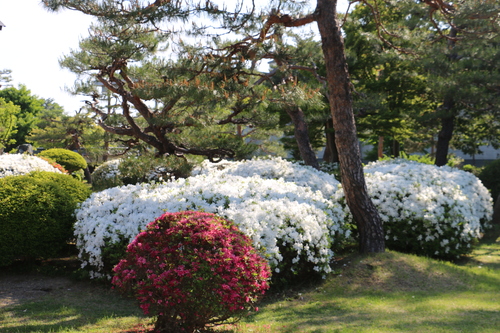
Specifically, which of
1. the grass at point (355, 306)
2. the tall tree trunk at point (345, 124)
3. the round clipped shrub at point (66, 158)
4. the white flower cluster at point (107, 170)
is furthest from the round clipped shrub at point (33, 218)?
the round clipped shrub at point (66, 158)

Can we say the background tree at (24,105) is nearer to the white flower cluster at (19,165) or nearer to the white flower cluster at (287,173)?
the white flower cluster at (19,165)

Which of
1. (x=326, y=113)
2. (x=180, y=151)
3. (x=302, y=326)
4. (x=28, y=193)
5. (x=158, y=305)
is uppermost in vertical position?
(x=326, y=113)

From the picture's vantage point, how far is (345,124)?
24.3ft

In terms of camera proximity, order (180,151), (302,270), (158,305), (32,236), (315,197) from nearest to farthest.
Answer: (158,305), (302,270), (32,236), (315,197), (180,151)

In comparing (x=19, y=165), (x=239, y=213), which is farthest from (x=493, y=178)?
(x=19, y=165)

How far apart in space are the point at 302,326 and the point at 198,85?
17.6 ft

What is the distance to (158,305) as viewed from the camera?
13.7 ft

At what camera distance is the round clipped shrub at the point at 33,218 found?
274 inches

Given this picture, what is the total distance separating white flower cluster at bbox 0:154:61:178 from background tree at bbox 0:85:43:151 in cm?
2945

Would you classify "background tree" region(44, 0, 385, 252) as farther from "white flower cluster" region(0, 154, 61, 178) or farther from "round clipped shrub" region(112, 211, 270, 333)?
"round clipped shrub" region(112, 211, 270, 333)

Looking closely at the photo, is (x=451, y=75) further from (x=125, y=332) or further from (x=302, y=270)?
(x=125, y=332)

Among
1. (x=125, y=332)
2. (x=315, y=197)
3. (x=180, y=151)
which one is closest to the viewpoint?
(x=125, y=332)

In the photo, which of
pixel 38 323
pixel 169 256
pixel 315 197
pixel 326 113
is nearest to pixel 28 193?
pixel 38 323

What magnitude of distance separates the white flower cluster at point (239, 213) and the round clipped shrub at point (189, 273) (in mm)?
1387
